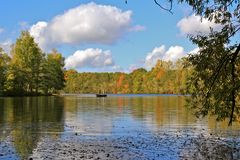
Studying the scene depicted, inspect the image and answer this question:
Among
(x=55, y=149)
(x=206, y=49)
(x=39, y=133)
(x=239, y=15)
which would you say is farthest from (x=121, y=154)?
(x=39, y=133)

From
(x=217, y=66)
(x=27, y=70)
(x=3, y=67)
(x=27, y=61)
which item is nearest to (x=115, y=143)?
(x=217, y=66)

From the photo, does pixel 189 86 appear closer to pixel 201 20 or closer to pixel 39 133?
pixel 201 20

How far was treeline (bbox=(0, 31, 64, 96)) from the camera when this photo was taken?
11945 centimetres

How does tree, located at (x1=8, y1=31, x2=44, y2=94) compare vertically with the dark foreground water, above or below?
above

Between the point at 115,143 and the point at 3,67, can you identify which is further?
the point at 3,67

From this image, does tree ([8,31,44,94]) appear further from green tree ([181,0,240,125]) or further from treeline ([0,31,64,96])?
green tree ([181,0,240,125])

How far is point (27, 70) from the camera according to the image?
5197 inches

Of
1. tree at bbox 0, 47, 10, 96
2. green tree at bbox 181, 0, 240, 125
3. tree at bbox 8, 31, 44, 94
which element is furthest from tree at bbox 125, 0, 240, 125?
tree at bbox 8, 31, 44, 94

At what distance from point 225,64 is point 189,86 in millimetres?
3429

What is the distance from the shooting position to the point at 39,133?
98.4ft

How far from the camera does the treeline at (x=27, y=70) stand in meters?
119

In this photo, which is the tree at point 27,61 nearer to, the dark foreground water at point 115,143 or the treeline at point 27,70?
the treeline at point 27,70

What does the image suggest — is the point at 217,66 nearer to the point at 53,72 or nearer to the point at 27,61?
the point at 27,61

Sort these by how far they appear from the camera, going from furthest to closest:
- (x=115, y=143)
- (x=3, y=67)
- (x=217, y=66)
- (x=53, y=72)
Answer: (x=53, y=72), (x=3, y=67), (x=115, y=143), (x=217, y=66)
